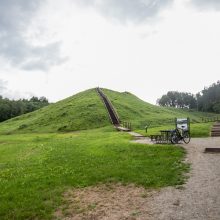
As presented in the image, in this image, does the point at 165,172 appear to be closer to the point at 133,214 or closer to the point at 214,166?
the point at 214,166

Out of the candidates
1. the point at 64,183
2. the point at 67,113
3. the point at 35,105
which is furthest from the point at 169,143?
the point at 35,105

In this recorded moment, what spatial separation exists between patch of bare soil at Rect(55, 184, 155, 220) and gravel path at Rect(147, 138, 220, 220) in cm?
63

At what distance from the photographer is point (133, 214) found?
1336 centimetres

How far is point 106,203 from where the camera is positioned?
15.3 metres

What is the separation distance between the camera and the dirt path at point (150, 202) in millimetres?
13023

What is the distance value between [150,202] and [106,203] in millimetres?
2110

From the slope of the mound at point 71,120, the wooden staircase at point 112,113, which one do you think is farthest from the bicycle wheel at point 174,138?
the slope of the mound at point 71,120

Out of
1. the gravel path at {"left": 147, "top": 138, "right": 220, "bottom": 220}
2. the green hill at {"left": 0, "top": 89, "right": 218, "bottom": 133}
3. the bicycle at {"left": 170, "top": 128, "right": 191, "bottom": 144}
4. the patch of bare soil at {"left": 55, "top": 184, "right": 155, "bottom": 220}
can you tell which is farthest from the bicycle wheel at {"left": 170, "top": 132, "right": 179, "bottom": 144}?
the green hill at {"left": 0, "top": 89, "right": 218, "bottom": 133}

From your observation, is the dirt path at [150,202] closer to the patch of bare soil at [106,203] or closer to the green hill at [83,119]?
the patch of bare soil at [106,203]

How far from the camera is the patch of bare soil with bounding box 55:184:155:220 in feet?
44.6

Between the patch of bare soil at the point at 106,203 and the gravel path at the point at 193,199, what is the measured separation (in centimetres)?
63

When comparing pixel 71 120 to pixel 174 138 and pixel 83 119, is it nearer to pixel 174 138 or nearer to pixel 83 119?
pixel 83 119

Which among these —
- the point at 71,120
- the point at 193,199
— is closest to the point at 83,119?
the point at 71,120

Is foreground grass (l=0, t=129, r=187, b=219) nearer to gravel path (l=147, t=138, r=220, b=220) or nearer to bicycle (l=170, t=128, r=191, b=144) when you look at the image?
gravel path (l=147, t=138, r=220, b=220)
